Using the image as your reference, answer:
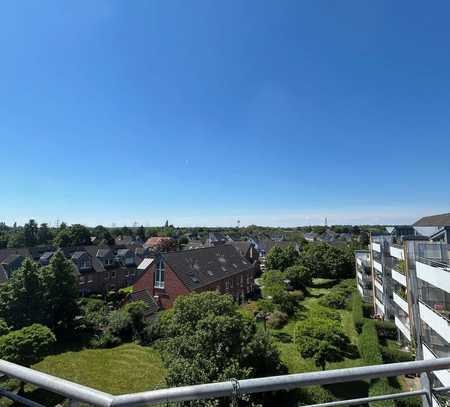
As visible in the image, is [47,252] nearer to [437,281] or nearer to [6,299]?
[6,299]

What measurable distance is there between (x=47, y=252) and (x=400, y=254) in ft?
143

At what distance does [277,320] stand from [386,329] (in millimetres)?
8978

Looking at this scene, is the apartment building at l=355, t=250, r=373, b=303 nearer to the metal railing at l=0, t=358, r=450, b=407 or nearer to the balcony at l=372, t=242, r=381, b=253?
the balcony at l=372, t=242, r=381, b=253

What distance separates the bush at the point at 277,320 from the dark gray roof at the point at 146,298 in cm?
1033

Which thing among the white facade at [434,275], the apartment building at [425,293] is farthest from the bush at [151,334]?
the white facade at [434,275]

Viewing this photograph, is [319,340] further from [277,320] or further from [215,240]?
[215,240]

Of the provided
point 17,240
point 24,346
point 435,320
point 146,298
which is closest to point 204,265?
point 146,298

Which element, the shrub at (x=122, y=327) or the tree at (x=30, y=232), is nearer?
the shrub at (x=122, y=327)

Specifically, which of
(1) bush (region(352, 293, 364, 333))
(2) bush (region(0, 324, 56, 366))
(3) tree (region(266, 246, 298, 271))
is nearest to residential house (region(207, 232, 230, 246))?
(3) tree (region(266, 246, 298, 271))

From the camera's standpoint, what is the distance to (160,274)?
1016 inches

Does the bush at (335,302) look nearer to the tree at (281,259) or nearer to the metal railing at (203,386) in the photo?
the tree at (281,259)

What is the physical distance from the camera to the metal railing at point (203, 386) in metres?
1.50

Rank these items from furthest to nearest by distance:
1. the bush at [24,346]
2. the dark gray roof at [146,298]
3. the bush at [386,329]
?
the dark gray roof at [146,298]
the bush at [386,329]
the bush at [24,346]

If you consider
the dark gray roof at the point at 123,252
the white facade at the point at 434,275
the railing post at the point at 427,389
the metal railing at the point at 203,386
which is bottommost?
the dark gray roof at the point at 123,252
